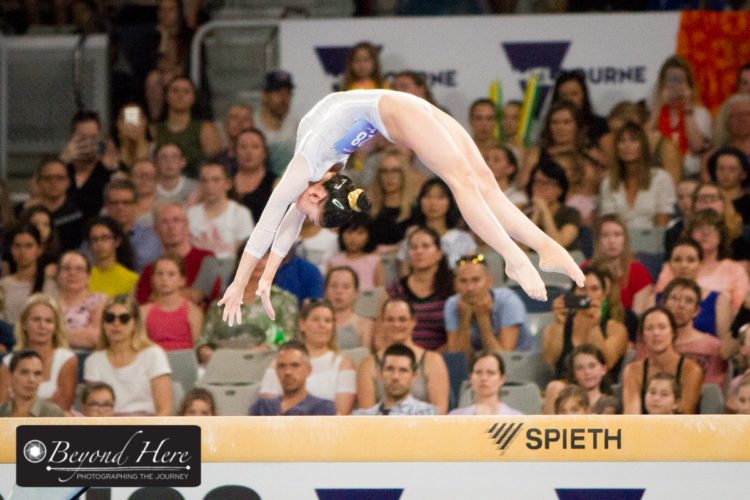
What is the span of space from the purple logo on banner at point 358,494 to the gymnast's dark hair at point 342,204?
132 cm

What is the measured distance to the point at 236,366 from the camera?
6.54 meters

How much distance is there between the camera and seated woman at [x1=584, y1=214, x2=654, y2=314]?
6.80 meters

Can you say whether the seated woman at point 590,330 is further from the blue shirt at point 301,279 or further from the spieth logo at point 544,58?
the spieth logo at point 544,58

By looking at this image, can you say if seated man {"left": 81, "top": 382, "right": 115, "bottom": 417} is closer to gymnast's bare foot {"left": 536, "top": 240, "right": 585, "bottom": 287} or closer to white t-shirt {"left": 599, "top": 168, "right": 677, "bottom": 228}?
gymnast's bare foot {"left": 536, "top": 240, "right": 585, "bottom": 287}

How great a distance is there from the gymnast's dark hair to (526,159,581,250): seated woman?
8.87 feet

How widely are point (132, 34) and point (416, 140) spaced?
5643 mm

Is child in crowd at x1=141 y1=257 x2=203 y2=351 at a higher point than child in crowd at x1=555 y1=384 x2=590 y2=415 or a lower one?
higher

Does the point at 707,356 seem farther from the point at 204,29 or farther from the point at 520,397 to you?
the point at 204,29

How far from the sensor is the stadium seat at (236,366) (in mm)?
6500

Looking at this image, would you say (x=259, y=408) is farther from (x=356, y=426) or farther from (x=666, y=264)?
(x=666, y=264)

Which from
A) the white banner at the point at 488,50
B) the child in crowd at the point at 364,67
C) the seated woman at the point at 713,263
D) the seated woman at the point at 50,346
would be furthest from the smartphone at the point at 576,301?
the seated woman at the point at 50,346

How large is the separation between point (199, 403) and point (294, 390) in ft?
1.73

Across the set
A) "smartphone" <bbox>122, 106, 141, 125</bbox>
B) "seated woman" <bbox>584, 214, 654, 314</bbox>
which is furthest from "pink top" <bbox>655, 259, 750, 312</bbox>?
"smartphone" <bbox>122, 106, 141, 125</bbox>

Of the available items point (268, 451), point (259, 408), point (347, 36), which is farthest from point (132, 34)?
point (268, 451)
